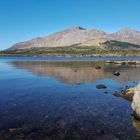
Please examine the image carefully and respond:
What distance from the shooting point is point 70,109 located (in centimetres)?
3519

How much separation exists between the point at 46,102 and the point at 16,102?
461 centimetres

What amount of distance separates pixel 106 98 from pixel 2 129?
21.1m

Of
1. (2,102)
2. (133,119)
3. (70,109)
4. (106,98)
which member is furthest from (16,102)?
(133,119)

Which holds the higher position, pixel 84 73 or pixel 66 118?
pixel 66 118

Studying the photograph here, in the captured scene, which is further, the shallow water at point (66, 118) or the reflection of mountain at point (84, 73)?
the reflection of mountain at point (84, 73)

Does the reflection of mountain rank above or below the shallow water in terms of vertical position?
below

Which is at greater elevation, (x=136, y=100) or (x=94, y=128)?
(x=136, y=100)

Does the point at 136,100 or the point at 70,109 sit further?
the point at 70,109

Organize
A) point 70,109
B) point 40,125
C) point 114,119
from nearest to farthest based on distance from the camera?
1. point 40,125
2. point 114,119
3. point 70,109

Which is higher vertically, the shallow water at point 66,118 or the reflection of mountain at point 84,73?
the shallow water at point 66,118

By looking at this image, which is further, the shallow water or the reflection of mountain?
the reflection of mountain

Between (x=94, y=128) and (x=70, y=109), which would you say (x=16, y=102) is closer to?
(x=70, y=109)

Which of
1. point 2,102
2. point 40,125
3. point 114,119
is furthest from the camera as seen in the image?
point 2,102

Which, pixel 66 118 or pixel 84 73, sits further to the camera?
pixel 84 73
